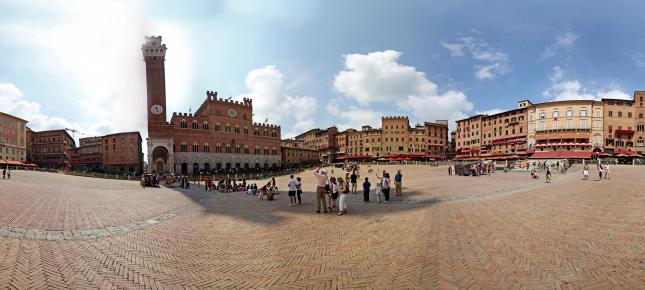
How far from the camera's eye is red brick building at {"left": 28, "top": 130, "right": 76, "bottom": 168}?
8306 centimetres

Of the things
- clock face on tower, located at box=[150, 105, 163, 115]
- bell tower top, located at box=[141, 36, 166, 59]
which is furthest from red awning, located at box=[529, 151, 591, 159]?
bell tower top, located at box=[141, 36, 166, 59]

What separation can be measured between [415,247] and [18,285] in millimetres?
8271

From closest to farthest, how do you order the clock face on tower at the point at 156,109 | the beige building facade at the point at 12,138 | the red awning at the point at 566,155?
the clock face on tower at the point at 156,109
the red awning at the point at 566,155
the beige building facade at the point at 12,138

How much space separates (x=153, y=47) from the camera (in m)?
50.1

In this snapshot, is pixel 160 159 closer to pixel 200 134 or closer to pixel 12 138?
pixel 200 134

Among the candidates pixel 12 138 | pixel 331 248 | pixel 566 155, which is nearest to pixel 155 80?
pixel 12 138

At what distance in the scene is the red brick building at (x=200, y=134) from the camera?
49719mm

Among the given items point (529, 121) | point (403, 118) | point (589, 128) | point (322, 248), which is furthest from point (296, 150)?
point (322, 248)

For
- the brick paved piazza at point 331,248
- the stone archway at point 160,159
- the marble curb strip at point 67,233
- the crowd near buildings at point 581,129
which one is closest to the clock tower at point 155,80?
the stone archway at point 160,159

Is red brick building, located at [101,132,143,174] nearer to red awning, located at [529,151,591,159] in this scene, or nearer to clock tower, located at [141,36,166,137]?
clock tower, located at [141,36,166,137]

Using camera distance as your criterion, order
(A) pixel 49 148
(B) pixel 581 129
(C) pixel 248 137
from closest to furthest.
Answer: (B) pixel 581 129 < (C) pixel 248 137 < (A) pixel 49 148

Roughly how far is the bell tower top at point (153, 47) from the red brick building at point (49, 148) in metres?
59.7

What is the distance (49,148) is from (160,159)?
62.3m

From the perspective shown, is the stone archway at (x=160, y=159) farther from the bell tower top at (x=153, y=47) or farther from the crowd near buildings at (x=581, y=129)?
the crowd near buildings at (x=581, y=129)
